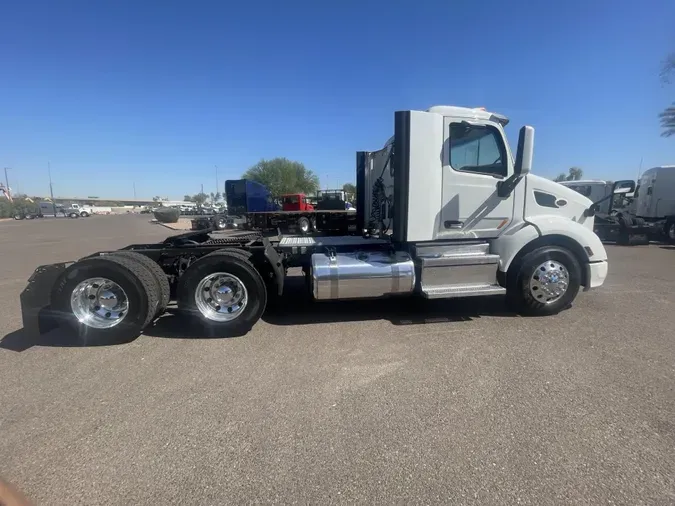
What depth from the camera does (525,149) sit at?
186 inches

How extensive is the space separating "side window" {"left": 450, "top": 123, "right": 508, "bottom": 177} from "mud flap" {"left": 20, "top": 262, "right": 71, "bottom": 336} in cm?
547

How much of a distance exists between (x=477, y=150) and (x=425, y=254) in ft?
5.51

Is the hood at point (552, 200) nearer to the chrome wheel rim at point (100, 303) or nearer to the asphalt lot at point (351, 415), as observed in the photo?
the asphalt lot at point (351, 415)

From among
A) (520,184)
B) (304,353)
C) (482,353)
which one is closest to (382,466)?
(304,353)

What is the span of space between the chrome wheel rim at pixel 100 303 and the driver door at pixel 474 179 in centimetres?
438

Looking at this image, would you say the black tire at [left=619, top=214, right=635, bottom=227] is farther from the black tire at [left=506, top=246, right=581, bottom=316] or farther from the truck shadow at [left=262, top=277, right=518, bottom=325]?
the black tire at [left=506, top=246, right=581, bottom=316]

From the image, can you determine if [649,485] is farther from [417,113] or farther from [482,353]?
[417,113]

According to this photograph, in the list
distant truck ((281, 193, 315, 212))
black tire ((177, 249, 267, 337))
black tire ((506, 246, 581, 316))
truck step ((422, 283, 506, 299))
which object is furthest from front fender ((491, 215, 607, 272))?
distant truck ((281, 193, 315, 212))

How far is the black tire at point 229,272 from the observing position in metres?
4.58

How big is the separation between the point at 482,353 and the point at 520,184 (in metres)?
2.74

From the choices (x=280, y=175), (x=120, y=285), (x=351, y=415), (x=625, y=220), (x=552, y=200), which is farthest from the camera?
(x=280, y=175)

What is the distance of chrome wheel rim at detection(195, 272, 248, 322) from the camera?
4.64 metres

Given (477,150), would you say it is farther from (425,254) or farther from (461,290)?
(461,290)

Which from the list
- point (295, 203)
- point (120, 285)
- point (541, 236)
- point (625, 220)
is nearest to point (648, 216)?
point (625, 220)
